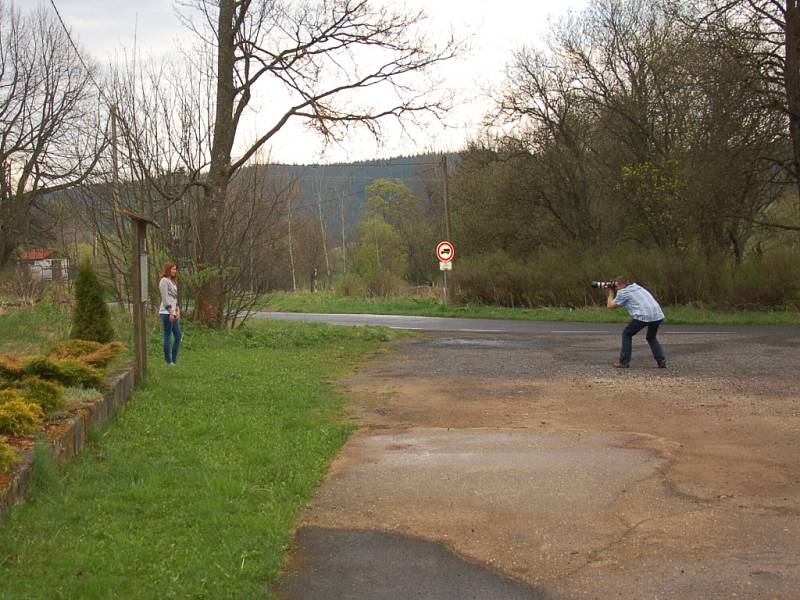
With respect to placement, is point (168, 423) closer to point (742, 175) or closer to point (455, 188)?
point (742, 175)

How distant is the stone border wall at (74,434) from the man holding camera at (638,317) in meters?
7.54

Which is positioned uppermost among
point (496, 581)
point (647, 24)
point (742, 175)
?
point (647, 24)

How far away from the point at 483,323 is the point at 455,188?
15322 millimetres

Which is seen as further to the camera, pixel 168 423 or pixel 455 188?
pixel 455 188

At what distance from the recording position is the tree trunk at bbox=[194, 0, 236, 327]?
19.6 metres

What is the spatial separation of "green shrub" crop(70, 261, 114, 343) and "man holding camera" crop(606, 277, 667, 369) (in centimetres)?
816

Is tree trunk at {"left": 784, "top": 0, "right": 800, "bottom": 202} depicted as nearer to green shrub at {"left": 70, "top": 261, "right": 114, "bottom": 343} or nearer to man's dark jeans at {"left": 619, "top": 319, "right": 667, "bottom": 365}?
man's dark jeans at {"left": 619, "top": 319, "right": 667, "bottom": 365}

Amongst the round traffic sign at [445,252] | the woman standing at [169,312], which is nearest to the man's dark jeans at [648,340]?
the woman standing at [169,312]

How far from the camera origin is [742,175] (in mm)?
24953

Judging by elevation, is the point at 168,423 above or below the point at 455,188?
below

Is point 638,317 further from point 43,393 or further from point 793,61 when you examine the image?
point 793,61

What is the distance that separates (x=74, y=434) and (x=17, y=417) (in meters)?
0.71

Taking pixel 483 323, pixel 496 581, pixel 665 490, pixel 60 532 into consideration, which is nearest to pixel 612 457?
pixel 665 490

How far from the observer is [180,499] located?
6.15 m
